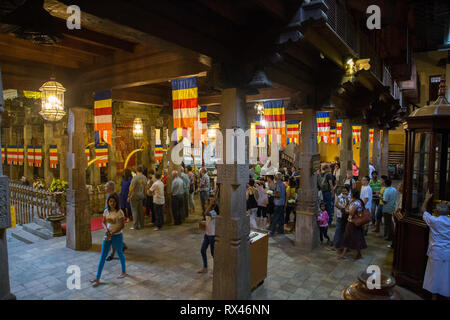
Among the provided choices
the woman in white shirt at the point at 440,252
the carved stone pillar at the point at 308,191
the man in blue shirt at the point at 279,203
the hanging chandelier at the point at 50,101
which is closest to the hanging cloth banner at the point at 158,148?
the man in blue shirt at the point at 279,203

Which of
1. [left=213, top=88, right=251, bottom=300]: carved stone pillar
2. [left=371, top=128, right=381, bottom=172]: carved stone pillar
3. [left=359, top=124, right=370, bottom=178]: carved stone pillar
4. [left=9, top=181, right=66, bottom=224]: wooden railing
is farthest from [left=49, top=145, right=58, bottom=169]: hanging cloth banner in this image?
[left=371, top=128, right=381, bottom=172]: carved stone pillar

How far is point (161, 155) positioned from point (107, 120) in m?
7.94

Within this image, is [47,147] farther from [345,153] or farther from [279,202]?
[345,153]

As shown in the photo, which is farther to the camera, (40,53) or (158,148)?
(158,148)

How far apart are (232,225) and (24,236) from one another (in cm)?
784

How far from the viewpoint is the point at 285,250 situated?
8.33 metres

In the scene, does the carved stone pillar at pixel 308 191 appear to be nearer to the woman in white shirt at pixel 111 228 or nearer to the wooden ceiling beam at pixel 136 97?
the woman in white shirt at pixel 111 228

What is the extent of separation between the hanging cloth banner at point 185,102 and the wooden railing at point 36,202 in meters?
5.23

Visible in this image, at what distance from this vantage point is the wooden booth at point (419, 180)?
5.88 meters

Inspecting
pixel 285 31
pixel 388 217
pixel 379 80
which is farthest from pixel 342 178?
pixel 285 31

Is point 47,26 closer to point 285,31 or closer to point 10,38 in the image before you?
point 285,31

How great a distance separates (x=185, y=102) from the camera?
7566 mm

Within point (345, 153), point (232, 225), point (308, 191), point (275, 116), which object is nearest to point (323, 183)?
point (308, 191)

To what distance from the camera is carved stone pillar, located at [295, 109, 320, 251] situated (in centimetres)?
831
